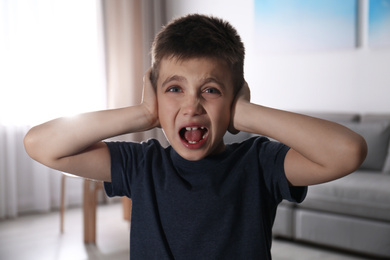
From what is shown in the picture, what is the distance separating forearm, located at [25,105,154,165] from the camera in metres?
0.93

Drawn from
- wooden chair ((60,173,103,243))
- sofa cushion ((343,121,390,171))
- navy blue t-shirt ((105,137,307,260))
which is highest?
navy blue t-shirt ((105,137,307,260))

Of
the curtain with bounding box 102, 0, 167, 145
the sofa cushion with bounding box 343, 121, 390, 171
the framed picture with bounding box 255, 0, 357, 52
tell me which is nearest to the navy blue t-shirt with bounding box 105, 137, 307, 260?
the sofa cushion with bounding box 343, 121, 390, 171

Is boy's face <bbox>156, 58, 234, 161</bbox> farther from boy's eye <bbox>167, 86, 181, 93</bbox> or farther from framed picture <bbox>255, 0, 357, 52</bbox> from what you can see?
framed picture <bbox>255, 0, 357, 52</bbox>

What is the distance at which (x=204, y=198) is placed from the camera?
88 cm

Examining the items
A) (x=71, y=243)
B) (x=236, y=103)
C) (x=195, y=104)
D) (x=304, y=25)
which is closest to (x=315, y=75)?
(x=304, y=25)

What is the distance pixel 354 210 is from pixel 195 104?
228 cm

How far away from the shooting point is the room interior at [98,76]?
11.8 ft

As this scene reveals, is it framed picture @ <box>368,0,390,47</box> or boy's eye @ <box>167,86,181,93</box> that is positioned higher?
framed picture @ <box>368,0,390,47</box>

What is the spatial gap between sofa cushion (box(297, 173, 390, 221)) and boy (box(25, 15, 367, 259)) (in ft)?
6.64

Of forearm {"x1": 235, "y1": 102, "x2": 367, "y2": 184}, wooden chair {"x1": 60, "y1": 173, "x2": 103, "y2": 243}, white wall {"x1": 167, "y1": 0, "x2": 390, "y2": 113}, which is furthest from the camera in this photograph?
white wall {"x1": 167, "y1": 0, "x2": 390, "y2": 113}

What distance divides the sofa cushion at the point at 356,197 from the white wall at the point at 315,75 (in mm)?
818

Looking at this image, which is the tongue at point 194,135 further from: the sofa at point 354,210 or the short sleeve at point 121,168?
the sofa at point 354,210

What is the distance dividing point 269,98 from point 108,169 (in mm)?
3337

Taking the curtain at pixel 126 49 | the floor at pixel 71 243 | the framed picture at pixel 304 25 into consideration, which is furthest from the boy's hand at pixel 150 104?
the curtain at pixel 126 49
